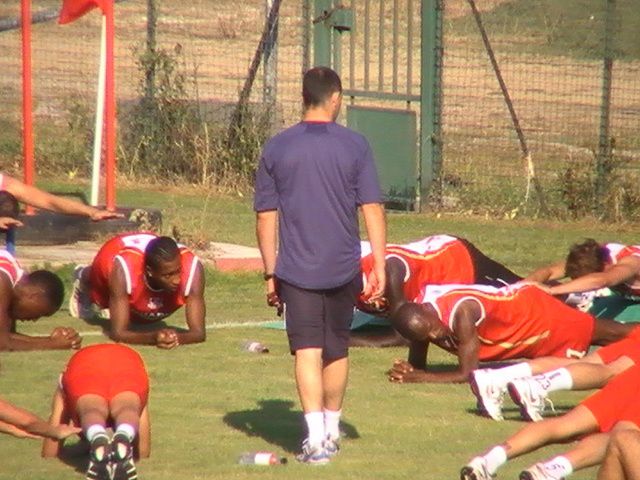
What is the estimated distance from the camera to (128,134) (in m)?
21.1

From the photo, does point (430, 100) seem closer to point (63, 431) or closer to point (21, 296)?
point (21, 296)

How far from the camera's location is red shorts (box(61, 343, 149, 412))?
8.30m

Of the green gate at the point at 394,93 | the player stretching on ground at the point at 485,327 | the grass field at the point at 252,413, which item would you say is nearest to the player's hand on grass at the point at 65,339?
the grass field at the point at 252,413

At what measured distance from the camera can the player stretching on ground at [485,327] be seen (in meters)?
10.6

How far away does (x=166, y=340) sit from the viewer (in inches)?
463

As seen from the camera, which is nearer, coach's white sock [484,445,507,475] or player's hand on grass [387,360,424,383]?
coach's white sock [484,445,507,475]

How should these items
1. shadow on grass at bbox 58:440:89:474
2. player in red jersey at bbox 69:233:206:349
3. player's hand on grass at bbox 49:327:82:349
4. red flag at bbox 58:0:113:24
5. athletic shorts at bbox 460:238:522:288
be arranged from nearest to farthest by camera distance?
shadow on grass at bbox 58:440:89:474 < player's hand on grass at bbox 49:327:82:349 < player in red jersey at bbox 69:233:206:349 < athletic shorts at bbox 460:238:522:288 < red flag at bbox 58:0:113:24

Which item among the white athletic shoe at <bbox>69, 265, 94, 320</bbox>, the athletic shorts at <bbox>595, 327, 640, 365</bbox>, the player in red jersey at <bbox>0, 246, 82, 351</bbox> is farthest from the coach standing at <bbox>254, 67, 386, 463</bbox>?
the white athletic shoe at <bbox>69, 265, 94, 320</bbox>

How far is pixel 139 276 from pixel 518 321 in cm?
259

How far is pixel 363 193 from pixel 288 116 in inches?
552

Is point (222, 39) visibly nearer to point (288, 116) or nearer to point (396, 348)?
point (288, 116)

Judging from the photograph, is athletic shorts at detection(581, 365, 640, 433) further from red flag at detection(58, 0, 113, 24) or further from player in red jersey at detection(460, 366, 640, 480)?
red flag at detection(58, 0, 113, 24)

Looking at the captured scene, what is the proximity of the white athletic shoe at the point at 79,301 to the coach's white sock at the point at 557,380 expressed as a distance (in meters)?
4.50

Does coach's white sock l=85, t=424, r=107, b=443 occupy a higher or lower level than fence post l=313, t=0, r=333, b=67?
lower
